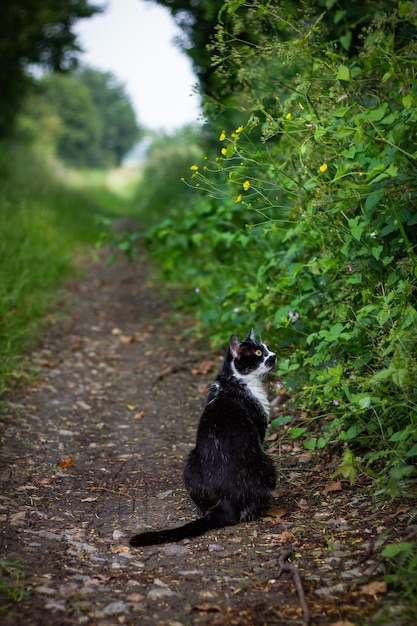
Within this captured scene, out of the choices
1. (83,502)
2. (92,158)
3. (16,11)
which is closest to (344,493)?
(83,502)

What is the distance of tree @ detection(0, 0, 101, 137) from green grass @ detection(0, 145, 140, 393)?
286 cm

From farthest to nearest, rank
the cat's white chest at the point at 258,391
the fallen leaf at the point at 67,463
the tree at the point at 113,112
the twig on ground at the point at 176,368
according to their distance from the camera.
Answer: the tree at the point at 113,112
the twig on ground at the point at 176,368
the fallen leaf at the point at 67,463
the cat's white chest at the point at 258,391

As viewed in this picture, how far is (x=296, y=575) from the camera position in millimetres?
2783

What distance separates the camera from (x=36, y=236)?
9.48 metres

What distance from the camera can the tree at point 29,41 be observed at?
15.7 meters

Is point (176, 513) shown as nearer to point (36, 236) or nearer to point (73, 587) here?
point (73, 587)

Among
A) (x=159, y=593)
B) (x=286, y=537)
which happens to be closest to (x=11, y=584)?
(x=159, y=593)

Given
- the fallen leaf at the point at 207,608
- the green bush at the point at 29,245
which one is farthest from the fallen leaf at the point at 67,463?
the fallen leaf at the point at 207,608

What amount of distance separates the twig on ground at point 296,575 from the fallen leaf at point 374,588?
0.26 metres

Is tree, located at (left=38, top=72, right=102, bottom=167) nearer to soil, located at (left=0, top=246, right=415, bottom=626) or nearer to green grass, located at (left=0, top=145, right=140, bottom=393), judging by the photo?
green grass, located at (left=0, top=145, right=140, bottom=393)

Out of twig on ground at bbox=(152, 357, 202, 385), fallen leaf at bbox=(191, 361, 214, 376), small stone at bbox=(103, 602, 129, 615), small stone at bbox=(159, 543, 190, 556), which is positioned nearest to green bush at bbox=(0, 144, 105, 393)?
twig on ground at bbox=(152, 357, 202, 385)

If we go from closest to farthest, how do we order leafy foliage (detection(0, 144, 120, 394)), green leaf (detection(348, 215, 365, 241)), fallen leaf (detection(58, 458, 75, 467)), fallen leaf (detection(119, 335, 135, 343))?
green leaf (detection(348, 215, 365, 241)) < fallen leaf (detection(58, 458, 75, 467)) < leafy foliage (detection(0, 144, 120, 394)) < fallen leaf (detection(119, 335, 135, 343))

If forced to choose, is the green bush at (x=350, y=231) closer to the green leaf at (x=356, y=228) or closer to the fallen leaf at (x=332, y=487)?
the green leaf at (x=356, y=228)

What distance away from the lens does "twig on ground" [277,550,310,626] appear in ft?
8.14
